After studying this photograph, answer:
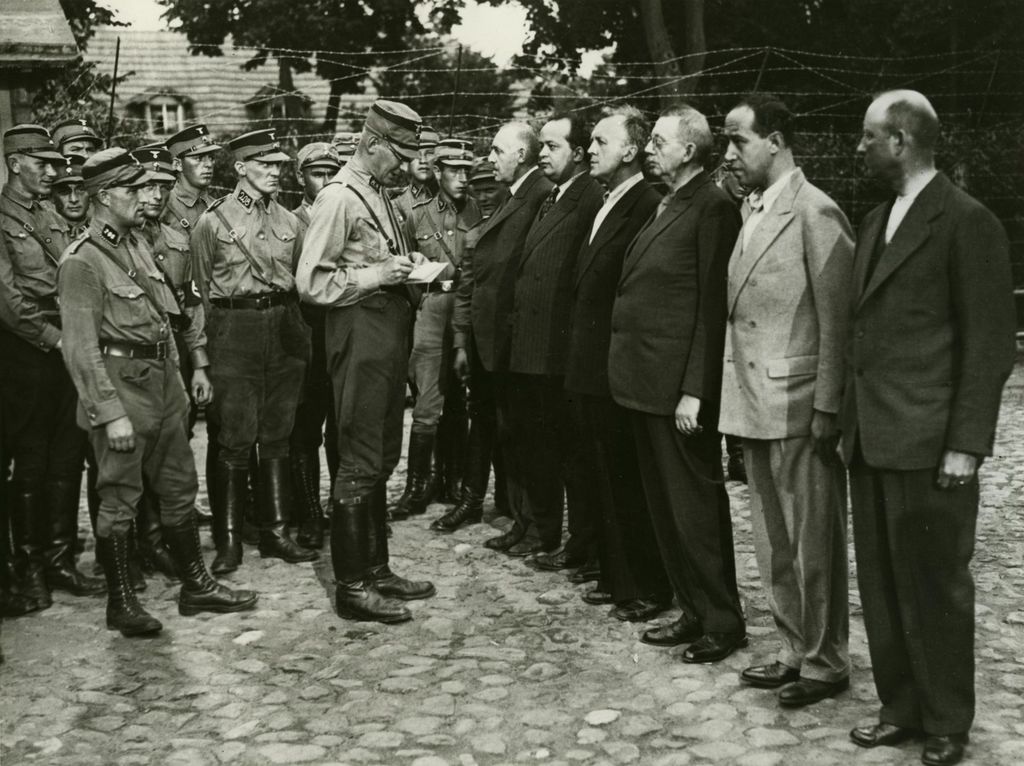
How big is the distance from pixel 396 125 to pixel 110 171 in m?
1.38

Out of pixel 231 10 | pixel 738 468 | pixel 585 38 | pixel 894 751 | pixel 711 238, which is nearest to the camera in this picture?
pixel 894 751

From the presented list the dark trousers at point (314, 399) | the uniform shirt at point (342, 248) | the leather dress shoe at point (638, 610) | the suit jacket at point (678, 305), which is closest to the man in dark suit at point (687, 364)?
the suit jacket at point (678, 305)

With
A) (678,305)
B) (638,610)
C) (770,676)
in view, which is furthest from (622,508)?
(770,676)

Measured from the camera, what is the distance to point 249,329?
7164 mm

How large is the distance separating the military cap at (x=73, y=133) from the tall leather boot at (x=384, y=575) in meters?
3.50

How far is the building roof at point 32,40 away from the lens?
7520mm

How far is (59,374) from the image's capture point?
685cm

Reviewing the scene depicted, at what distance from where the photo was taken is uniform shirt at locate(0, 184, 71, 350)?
660cm

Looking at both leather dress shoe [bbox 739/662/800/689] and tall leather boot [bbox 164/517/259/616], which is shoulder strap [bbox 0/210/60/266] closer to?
tall leather boot [bbox 164/517/259/616]

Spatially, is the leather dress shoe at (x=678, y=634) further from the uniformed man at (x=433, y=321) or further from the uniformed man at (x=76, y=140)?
the uniformed man at (x=76, y=140)

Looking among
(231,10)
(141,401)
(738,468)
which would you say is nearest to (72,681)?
(141,401)

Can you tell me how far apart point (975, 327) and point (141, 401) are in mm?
3820

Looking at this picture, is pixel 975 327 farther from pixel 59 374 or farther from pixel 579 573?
pixel 59 374

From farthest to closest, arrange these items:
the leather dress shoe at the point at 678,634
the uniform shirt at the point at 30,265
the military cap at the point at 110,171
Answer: the uniform shirt at the point at 30,265
the military cap at the point at 110,171
the leather dress shoe at the point at 678,634
